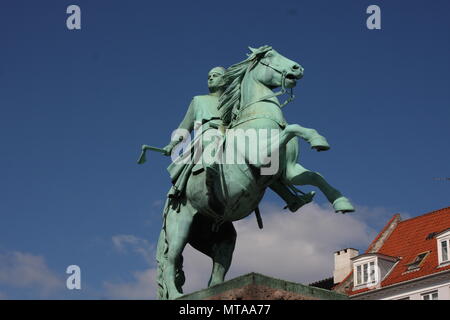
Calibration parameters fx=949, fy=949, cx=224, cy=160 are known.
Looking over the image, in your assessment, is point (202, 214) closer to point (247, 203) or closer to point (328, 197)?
point (247, 203)

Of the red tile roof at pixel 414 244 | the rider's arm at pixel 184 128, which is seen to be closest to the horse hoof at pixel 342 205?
the rider's arm at pixel 184 128

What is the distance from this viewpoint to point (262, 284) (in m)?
12.0

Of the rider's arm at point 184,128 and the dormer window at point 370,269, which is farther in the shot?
the dormer window at point 370,269

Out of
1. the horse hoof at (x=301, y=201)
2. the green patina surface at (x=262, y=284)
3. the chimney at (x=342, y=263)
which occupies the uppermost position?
the chimney at (x=342, y=263)

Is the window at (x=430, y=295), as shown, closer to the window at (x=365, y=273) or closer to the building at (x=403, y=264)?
the building at (x=403, y=264)

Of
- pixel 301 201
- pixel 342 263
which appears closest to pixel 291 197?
pixel 301 201

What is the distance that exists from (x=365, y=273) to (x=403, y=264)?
2.25 m

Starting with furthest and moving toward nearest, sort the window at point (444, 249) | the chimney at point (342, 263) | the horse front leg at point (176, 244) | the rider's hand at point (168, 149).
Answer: the chimney at point (342, 263), the window at point (444, 249), the rider's hand at point (168, 149), the horse front leg at point (176, 244)

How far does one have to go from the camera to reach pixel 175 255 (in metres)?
14.2

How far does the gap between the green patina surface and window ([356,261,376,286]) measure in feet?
116

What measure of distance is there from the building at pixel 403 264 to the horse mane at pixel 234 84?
29.8 metres

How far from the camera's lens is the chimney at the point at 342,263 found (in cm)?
5288

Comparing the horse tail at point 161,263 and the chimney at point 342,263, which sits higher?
the chimney at point 342,263

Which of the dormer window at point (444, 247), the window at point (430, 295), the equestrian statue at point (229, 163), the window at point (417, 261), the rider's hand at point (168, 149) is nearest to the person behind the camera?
the equestrian statue at point (229, 163)
